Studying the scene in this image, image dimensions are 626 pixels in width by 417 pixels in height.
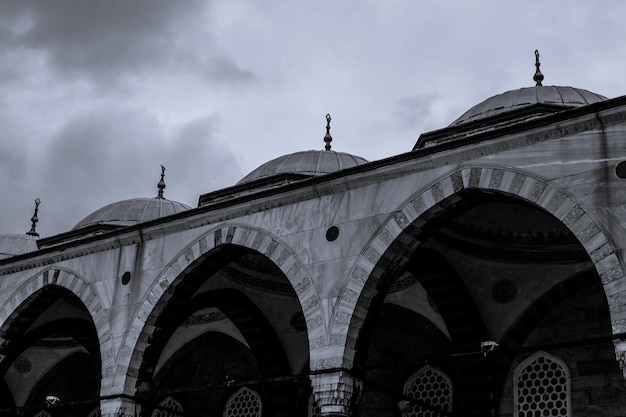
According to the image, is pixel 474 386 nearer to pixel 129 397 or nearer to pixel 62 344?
pixel 129 397

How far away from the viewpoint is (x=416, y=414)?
12.0m

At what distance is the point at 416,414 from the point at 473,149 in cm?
481

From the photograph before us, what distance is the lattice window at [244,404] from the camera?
44.9 ft

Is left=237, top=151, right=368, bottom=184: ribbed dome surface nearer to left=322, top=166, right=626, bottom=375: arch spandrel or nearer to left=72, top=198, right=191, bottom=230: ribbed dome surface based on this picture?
left=72, top=198, right=191, bottom=230: ribbed dome surface

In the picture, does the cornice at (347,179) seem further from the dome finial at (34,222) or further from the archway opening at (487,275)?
the dome finial at (34,222)

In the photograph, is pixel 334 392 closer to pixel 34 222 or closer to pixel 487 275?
pixel 487 275

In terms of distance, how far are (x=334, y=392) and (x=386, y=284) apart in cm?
132

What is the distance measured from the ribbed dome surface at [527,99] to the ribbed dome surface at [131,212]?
22.8 feet

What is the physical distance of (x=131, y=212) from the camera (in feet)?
57.9

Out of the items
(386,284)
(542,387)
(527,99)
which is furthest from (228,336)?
(527,99)

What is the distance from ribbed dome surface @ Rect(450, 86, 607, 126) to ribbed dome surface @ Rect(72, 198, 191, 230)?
22.8 feet

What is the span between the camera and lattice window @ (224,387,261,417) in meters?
13.7

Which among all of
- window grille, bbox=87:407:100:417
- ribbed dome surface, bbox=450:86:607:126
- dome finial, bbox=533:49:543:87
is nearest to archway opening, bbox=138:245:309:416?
window grille, bbox=87:407:100:417

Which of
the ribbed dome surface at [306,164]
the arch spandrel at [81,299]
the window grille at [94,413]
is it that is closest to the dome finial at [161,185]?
the ribbed dome surface at [306,164]
